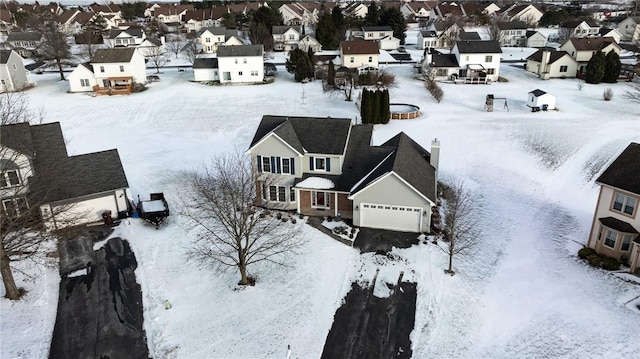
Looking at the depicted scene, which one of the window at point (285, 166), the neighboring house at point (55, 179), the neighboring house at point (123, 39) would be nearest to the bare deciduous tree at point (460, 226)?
the window at point (285, 166)

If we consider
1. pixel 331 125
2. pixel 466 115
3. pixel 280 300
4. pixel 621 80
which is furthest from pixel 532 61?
pixel 280 300

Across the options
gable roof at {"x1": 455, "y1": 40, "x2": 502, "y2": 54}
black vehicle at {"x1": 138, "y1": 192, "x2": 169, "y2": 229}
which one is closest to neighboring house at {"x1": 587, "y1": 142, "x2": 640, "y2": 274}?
black vehicle at {"x1": 138, "y1": 192, "x2": 169, "y2": 229}

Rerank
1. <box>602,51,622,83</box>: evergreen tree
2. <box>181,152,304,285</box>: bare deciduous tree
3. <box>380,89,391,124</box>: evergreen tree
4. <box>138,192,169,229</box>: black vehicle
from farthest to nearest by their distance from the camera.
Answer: <box>602,51,622,83</box>: evergreen tree, <box>380,89,391,124</box>: evergreen tree, <box>138,192,169,229</box>: black vehicle, <box>181,152,304,285</box>: bare deciduous tree

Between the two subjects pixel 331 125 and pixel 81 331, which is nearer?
pixel 81 331

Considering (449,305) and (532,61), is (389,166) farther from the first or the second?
A: (532,61)

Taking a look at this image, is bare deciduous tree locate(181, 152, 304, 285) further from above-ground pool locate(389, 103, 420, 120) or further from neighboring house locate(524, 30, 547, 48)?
neighboring house locate(524, 30, 547, 48)
